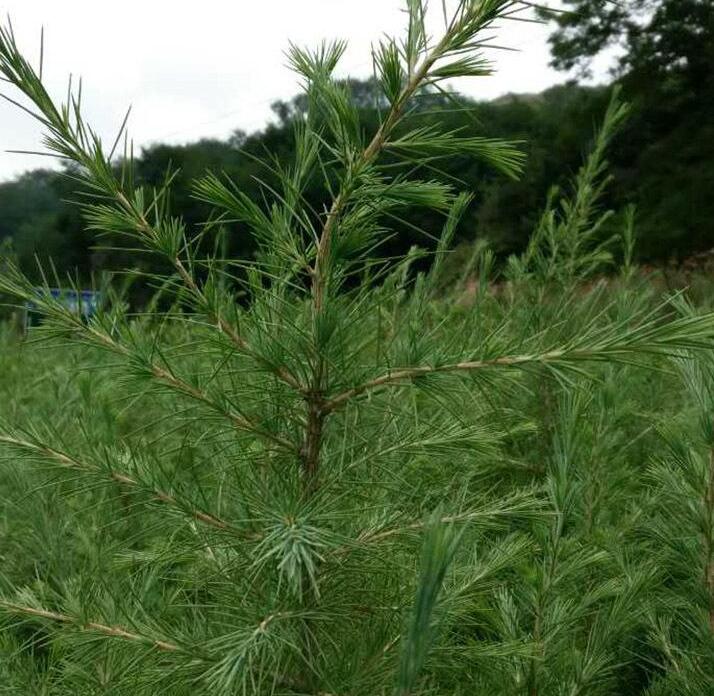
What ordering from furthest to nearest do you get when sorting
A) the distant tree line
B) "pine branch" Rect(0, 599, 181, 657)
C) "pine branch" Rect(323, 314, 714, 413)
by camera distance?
the distant tree line
"pine branch" Rect(0, 599, 181, 657)
"pine branch" Rect(323, 314, 714, 413)

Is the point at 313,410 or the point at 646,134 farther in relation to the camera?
the point at 646,134

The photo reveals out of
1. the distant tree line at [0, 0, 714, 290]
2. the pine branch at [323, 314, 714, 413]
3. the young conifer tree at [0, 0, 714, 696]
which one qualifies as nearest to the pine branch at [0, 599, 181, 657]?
the young conifer tree at [0, 0, 714, 696]

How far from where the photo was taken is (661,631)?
1289mm

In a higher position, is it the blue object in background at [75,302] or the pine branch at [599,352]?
the blue object in background at [75,302]

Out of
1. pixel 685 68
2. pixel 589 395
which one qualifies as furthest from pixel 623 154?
pixel 589 395

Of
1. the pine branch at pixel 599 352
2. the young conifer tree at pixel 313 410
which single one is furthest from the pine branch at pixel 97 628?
the pine branch at pixel 599 352

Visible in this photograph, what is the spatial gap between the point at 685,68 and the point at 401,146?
35.1 ft

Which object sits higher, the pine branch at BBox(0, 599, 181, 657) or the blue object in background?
the blue object in background

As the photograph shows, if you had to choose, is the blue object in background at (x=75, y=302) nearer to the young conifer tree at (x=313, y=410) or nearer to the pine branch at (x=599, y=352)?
the young conifer tree at (x=313, y=410)

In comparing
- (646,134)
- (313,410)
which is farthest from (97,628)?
(646,134)

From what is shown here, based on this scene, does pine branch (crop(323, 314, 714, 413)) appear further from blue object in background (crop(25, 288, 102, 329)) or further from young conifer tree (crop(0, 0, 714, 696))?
blue object in background (crop(25, 288, 102, 329))

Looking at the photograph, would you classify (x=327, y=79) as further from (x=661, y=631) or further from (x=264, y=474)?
(x=661, y=631)

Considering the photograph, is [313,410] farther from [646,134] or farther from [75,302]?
[646,134]

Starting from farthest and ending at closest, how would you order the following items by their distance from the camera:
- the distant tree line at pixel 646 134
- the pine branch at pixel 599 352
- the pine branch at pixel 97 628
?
the distant tree line at pixel 646 134 → the pine branch at pixel 97 628 → the pine branch at pixel 599 352
